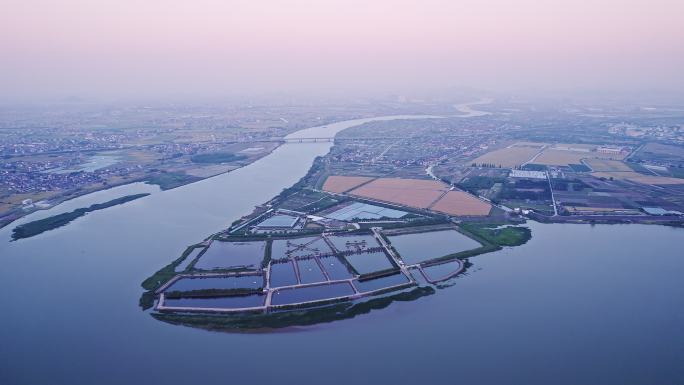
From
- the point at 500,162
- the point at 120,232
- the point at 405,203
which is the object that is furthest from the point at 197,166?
the point at 500,162

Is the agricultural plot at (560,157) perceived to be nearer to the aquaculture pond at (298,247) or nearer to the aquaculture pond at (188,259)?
the aquaculture pond at (298,247)

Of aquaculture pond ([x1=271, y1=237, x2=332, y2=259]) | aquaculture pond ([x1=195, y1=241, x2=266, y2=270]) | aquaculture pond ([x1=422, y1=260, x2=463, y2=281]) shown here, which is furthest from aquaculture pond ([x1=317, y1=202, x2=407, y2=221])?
aquaculture pond ([x1=422, y1=260, x2=463, y2=281])

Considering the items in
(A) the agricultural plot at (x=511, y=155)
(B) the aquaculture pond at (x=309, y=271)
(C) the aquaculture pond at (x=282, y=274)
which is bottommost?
(A) the agricultural plot at (x=511, y=155)

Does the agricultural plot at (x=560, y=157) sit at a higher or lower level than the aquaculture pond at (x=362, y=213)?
lower

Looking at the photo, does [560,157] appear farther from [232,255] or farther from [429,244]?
[232,255]

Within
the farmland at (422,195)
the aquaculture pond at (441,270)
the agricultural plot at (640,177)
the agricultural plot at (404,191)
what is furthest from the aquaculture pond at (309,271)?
the agricultural plot at (640,177)

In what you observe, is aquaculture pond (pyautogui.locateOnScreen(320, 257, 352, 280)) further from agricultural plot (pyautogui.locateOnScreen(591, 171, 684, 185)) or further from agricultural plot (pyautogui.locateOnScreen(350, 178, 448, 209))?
agricultural plot (pyautogui.locateOnScreen(591, 171, 684, 185))
